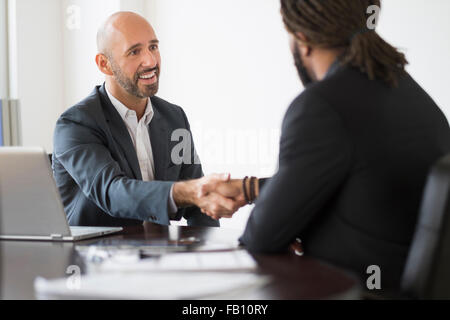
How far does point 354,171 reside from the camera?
1.40 meters

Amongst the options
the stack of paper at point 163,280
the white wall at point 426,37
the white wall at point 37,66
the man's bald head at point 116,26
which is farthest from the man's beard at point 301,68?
the white wall at point 37,66

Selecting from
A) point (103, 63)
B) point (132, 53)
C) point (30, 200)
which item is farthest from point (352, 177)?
point (103, 63)

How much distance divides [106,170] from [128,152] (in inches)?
9.8

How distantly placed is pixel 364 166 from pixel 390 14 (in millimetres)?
3211

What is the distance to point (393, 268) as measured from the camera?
54.0 inches

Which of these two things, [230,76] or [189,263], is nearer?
[189,263]

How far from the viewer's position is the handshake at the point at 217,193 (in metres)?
2.08

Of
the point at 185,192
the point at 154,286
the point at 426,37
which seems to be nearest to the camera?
the point at 154,286

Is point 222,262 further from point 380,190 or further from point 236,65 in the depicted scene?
point 236,65

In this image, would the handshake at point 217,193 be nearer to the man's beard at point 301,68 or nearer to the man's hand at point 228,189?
the man's hand at point 228,189

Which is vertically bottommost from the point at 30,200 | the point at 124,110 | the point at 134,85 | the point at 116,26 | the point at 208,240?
the point at 208,240

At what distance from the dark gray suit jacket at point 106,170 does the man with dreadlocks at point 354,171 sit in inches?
27.3

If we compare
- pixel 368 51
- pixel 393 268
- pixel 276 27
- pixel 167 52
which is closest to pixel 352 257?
pixel 393 268

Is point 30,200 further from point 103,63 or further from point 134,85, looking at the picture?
point 103,63
